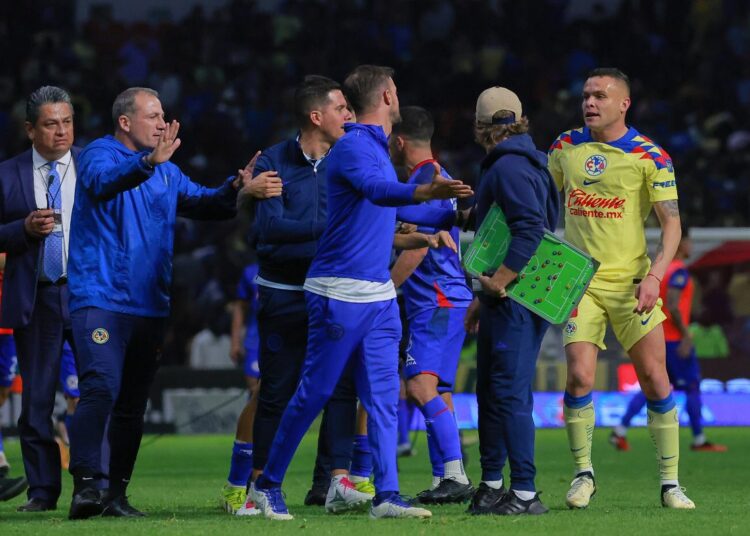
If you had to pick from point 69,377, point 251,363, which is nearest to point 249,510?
point 69,377

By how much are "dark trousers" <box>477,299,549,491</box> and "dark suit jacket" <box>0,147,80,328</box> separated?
267 cm

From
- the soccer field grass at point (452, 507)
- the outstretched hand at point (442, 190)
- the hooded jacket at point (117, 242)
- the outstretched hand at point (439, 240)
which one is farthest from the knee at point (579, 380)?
the hooded jacket at point (117, 242)

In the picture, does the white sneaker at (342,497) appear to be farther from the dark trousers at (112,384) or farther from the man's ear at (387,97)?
the man's ear at (387,97)

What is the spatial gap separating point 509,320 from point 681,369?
7536 millimetres

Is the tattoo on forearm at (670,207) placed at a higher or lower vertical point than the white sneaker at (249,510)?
higher

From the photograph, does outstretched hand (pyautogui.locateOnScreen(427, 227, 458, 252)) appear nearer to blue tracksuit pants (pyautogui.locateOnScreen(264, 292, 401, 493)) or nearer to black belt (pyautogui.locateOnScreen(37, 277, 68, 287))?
blue tracksuit pants (pyautogui.locateOnScreen(264, 292, 401, 493))

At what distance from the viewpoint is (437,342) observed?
30.3ft

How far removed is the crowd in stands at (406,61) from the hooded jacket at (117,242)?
48.2 ft

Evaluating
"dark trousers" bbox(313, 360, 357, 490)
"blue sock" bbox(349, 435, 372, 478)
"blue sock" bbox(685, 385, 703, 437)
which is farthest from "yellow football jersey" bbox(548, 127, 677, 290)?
"blue sock" bbox(685, 385, 703, 437)

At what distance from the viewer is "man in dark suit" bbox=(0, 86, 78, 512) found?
835 cm

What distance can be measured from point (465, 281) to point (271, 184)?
220 cm

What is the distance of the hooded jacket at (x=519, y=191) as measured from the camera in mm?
7344

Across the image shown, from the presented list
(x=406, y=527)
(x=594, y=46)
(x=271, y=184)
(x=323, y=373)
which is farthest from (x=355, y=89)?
(x=594, y=46)

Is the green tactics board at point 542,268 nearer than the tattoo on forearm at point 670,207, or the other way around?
the green tactics board at point 542,268
